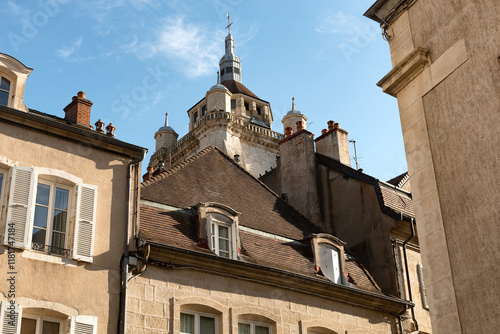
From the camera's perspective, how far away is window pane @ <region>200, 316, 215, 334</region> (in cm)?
1286

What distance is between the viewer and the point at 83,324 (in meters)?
11.1

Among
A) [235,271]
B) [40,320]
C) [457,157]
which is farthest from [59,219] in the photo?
[457,157]

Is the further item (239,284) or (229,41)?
(229,41)

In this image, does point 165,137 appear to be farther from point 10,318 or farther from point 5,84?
point 10,318

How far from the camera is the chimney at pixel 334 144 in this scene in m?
20.9

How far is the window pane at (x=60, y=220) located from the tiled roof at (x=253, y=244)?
5.17ft

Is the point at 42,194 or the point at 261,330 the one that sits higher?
the point at 42,194

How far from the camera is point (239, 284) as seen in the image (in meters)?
13.6

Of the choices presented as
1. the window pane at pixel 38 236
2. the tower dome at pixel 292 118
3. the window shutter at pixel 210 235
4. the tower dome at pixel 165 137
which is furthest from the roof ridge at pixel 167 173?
the tower dome at pixel 165 137

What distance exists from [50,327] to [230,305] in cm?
360

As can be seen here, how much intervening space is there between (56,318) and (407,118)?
629cm

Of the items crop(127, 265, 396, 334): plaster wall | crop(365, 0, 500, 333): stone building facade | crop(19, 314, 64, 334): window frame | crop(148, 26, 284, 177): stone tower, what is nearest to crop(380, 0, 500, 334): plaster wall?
crop(365, 0, 500, 333): stone building facade

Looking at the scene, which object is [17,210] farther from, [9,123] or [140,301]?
[140,301]

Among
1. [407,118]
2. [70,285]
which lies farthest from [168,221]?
[407,118]
